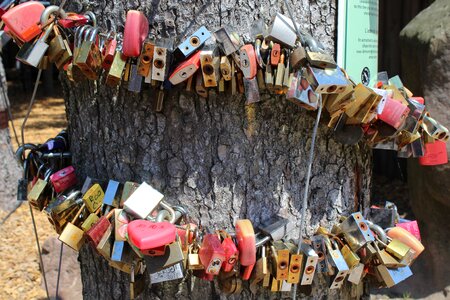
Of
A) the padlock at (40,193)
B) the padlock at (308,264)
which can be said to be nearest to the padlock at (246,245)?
the padlock at (308,264)

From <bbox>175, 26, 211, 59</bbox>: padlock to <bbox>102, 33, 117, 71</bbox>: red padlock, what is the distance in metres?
0.19

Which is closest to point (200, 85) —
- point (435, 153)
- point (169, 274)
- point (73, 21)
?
point (73, 21)

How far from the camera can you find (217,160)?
1.68 metres

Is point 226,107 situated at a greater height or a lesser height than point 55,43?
lesser

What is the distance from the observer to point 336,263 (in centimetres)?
168

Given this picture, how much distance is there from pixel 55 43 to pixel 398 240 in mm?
1163

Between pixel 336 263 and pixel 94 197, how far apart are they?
28.1 inches

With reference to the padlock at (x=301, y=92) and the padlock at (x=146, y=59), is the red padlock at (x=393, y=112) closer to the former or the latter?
the padlock at (x=301, y=92)

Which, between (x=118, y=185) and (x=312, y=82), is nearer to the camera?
(x=312, y=82)

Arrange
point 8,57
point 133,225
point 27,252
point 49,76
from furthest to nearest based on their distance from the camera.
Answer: point 8,57, point 49,76, point 27,252, point 133,225

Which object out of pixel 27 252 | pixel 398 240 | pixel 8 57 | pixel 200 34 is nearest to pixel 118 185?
pixel 200 34

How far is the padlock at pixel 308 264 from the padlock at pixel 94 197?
59cm

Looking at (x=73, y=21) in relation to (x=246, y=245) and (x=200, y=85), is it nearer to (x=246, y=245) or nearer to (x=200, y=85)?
(x=200, y=85)

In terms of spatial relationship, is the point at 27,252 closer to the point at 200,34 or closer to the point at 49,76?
the point at 200,34
